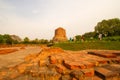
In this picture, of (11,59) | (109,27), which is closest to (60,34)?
(109,27)

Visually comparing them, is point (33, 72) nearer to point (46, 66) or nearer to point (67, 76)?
point (46, 66)

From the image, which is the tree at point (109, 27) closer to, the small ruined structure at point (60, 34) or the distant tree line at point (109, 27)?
the distant tree line at point (109, 27)

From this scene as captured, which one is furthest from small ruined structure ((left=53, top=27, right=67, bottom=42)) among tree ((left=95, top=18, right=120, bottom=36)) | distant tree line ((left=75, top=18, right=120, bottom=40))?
tree ((left=95, top=18, right=120, bottom=36))

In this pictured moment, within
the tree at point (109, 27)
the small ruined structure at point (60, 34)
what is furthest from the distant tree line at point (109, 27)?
the small ruined structure at point (60, 34)

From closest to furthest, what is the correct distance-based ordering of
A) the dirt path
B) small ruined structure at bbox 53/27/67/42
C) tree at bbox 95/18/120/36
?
1. the dirt path
2. small ruined structure at bbox 53/27/67/42
3. tree at bbox 95/18/120/36

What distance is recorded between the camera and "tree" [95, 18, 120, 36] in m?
36.0

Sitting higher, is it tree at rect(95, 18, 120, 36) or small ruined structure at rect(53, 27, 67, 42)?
tree at rect(95, 18, 120, 36)

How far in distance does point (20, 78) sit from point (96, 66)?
1626 mm

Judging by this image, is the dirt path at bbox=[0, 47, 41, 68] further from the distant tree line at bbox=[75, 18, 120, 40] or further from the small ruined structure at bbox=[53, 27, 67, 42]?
the distant tree line at bbox=[75, 18, 120, 40]

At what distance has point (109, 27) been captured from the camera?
37906 mm

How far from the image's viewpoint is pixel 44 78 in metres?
2.21

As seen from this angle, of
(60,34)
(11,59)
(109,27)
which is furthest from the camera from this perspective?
(109,27)

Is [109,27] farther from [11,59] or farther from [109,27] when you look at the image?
[11,59]

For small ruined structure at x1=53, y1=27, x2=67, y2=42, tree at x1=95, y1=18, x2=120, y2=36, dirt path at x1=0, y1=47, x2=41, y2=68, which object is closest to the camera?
dirt path at x1=0, y1=47, x2=41, y2=68
